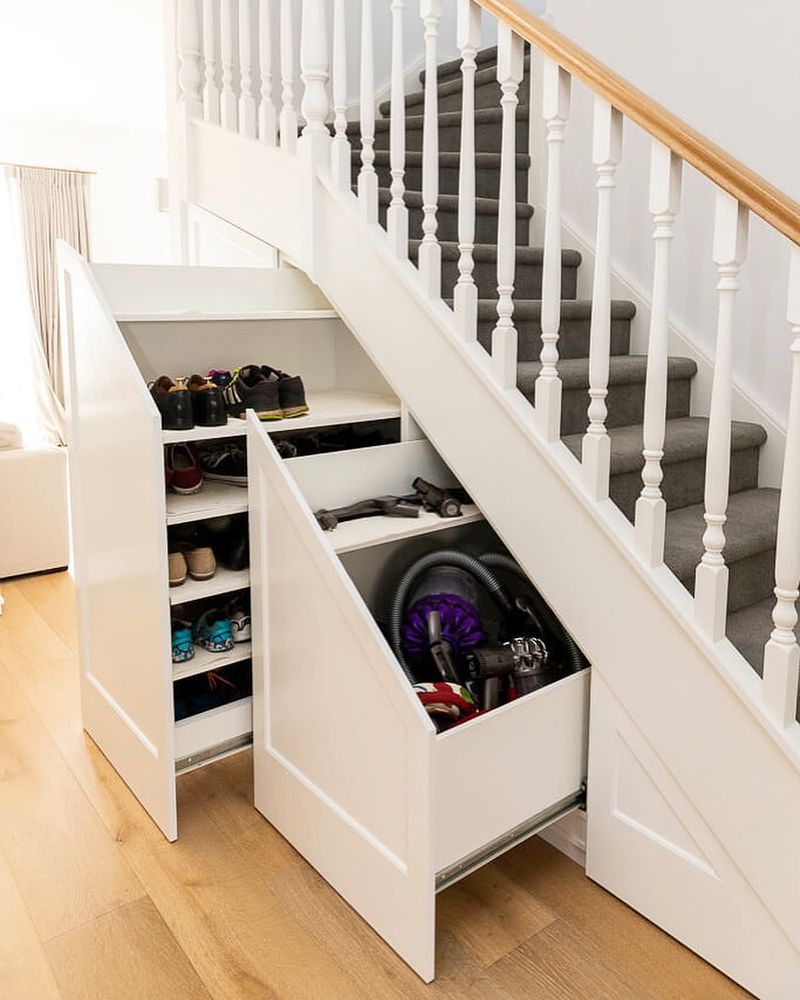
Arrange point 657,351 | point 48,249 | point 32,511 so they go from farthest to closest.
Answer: point 48,249, point 32,511, point 657,351

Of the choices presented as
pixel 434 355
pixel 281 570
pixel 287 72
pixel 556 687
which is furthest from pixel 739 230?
pixel 287 72

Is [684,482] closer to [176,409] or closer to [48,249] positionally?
[176,409]

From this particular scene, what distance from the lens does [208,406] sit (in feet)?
6.73

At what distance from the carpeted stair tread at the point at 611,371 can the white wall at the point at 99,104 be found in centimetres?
292

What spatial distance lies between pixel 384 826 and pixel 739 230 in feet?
4.35

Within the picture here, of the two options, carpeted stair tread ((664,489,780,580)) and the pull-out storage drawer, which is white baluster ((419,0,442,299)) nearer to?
the pull-out storage drawer

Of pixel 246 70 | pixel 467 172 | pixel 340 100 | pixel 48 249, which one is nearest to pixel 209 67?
pixel 246 70

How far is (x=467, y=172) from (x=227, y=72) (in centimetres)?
118

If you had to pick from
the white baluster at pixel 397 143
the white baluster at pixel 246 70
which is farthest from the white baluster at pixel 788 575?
the white baluster at pixel 246 70

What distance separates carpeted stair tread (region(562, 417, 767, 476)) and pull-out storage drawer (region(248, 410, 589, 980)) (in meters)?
0.41

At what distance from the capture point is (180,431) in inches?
78.6

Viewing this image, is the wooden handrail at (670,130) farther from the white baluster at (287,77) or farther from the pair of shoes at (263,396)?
the pair of shoes at (263,396)

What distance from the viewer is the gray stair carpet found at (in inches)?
77.9

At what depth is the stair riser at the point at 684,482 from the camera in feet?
6.76
